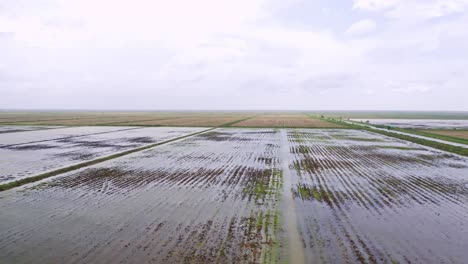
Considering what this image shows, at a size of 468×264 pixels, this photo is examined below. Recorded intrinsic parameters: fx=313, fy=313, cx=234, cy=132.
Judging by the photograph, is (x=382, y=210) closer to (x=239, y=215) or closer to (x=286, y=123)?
(x=239, y=215)

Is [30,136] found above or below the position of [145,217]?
above

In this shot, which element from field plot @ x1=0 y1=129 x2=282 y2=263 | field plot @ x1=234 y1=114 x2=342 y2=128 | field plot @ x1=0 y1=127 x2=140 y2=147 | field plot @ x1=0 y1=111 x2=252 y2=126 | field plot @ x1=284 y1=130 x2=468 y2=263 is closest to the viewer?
field plot @ x1=0 y1=129 x2=282 y2=263

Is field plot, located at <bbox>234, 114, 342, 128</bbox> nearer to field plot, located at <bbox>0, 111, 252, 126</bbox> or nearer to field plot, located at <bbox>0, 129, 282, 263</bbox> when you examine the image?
field plot, located at <bbox>0, 111, 252, 126</bbox>

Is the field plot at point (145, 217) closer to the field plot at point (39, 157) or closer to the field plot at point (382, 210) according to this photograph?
the field plot at point (382, 210)

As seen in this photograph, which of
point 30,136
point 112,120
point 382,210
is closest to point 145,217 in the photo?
point 382,210

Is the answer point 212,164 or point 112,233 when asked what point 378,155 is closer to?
point 212,164

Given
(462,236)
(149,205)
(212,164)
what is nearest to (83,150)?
(212,164)

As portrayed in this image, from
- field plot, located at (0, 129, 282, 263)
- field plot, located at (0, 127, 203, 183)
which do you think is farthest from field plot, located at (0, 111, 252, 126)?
field plot, located at (0, 129, 282, 263)

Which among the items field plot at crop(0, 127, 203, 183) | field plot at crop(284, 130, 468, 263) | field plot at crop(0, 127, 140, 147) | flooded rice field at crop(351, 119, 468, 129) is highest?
flooded rice field at crop(351, 119, 468, 129)
